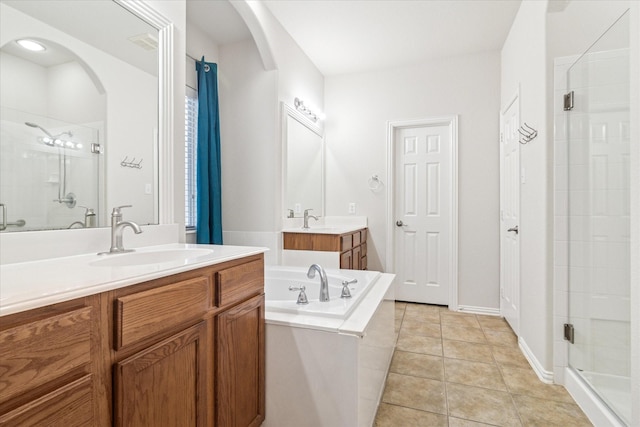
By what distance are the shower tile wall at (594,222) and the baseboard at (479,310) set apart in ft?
4.65

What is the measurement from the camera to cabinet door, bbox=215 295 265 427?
1226mm

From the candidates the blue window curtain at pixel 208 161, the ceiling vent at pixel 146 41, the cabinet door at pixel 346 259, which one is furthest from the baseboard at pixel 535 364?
the ceiling vent at pixel 146 41

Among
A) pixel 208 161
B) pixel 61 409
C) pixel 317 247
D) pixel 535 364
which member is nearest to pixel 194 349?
pixel 61 409

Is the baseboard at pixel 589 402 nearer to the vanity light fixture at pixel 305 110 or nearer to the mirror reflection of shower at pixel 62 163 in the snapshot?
the mirror reflection of shower at pixel 62 163

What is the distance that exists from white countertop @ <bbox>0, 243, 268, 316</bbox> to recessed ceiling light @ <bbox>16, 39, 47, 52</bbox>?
759 millimetres

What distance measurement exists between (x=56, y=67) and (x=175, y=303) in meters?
1.03

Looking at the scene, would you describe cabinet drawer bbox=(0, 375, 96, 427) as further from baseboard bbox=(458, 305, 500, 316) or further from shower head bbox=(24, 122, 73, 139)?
baseboard bbox=(458, 305, 500, 316)

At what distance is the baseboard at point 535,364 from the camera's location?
79.0 inches

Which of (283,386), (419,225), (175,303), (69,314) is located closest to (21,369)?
(69,314)

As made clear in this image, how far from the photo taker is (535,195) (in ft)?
7.19

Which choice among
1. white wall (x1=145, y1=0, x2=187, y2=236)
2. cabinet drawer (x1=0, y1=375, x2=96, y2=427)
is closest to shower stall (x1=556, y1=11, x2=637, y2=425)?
cabinet drawer (x1=0, y1=375, x2=96, y2=427)

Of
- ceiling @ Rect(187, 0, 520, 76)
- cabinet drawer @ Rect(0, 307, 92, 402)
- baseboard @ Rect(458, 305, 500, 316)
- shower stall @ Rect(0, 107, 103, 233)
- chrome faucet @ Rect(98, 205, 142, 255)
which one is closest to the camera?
cabinet drawer @ Rect(0, 307, 92, 402)

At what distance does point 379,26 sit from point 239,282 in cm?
269

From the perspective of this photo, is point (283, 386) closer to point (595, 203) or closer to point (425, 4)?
point (595, 203)
